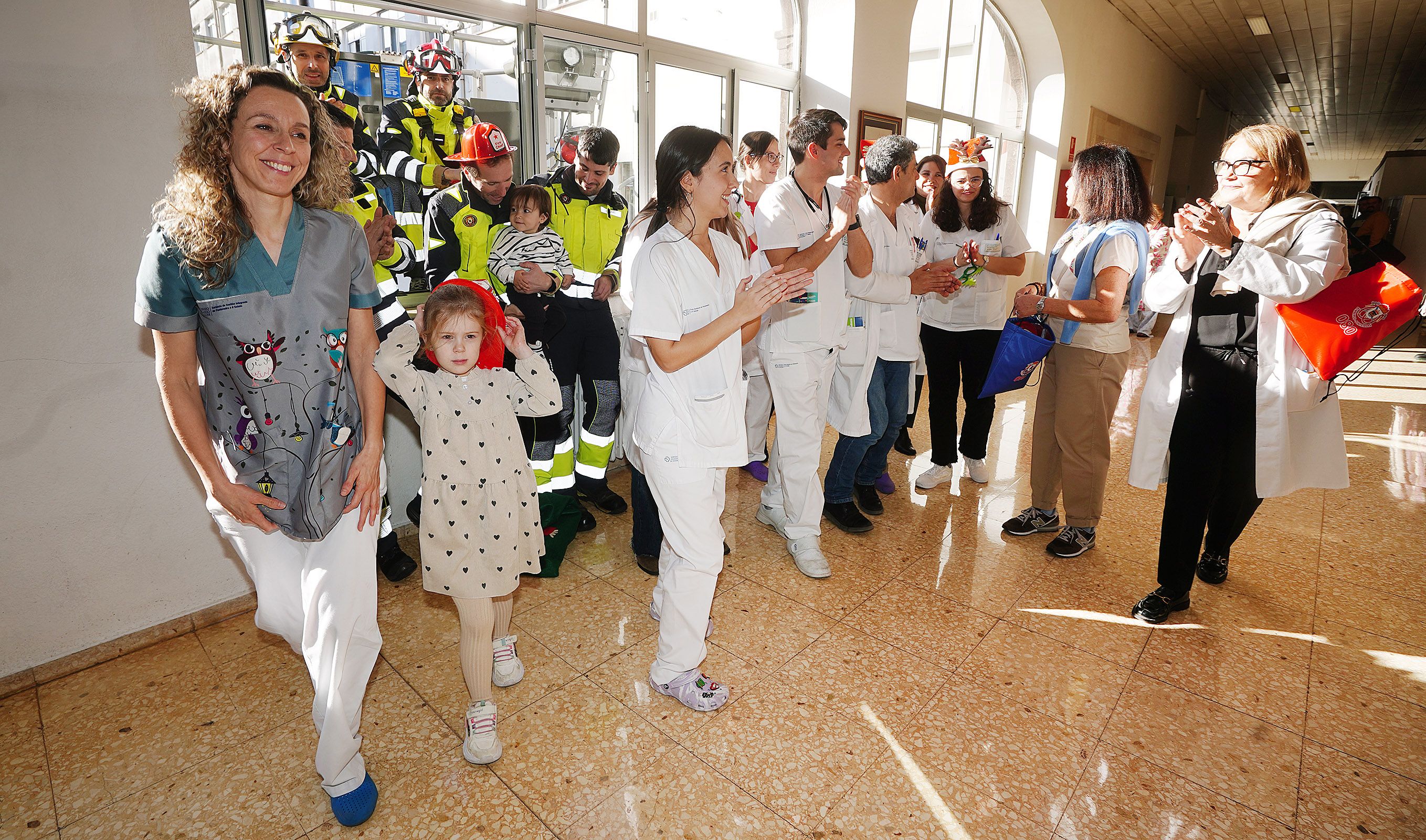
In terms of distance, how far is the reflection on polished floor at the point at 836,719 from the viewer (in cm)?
178

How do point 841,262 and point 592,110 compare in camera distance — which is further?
point 592,110

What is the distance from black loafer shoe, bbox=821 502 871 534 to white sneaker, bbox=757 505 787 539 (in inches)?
8.5

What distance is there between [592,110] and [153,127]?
2339mm

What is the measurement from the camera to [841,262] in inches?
113

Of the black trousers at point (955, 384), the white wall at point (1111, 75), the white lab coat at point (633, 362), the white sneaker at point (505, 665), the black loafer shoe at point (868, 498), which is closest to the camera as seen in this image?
the white lab coat at point (633, 362)

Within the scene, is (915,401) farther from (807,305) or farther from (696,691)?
(696,691)

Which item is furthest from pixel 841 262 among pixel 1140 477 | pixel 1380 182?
pixel 1380 182

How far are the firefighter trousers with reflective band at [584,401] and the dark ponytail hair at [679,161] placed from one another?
1.22 meters

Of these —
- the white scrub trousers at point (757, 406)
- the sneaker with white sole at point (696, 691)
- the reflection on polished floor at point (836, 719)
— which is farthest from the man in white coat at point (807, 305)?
the sneaker with white sole at point (696, 691)

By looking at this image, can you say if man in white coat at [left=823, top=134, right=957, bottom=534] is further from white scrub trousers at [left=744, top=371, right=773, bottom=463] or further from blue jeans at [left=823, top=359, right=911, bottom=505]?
white scrub trousers at [left=744, top=371, right=773, bottom=463]

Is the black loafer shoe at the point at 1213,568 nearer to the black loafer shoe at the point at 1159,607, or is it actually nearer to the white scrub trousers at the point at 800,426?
the black loafer shoe at the point at 1159,607

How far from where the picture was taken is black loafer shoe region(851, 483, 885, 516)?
355 cm

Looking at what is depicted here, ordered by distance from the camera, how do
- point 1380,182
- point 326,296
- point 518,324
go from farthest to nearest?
point 1380,182 → point 518,324 → point 326,296

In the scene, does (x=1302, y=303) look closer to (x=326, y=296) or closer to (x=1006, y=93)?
(x=326, y=296)
